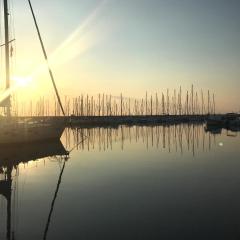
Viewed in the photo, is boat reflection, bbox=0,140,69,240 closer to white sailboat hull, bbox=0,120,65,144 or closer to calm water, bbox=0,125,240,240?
calm water, bbox=0,125,240,240

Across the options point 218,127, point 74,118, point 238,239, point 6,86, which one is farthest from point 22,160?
point 74,118

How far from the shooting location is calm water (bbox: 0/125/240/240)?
1220 centimetres

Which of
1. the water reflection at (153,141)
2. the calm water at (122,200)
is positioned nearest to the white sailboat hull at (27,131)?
the water reflection at (153,141)

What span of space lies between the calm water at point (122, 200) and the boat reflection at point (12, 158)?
0.08 metres

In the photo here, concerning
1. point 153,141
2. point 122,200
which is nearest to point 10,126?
point 153,141

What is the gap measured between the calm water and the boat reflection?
8 centimetres

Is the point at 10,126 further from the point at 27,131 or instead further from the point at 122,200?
the point at 122,200

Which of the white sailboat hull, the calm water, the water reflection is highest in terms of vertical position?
the white sailboat hull

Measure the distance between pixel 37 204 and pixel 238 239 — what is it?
28.4ft

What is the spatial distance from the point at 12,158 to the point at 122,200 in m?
18.1

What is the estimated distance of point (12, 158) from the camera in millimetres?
32219

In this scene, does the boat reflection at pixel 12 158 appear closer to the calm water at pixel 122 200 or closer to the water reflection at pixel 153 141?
the calm water at pixel 122 200

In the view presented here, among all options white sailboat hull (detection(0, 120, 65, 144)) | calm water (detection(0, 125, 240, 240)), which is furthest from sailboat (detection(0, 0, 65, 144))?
calm water (detection(0, 125, 240, 240))

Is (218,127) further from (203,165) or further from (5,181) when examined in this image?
(5,181)
